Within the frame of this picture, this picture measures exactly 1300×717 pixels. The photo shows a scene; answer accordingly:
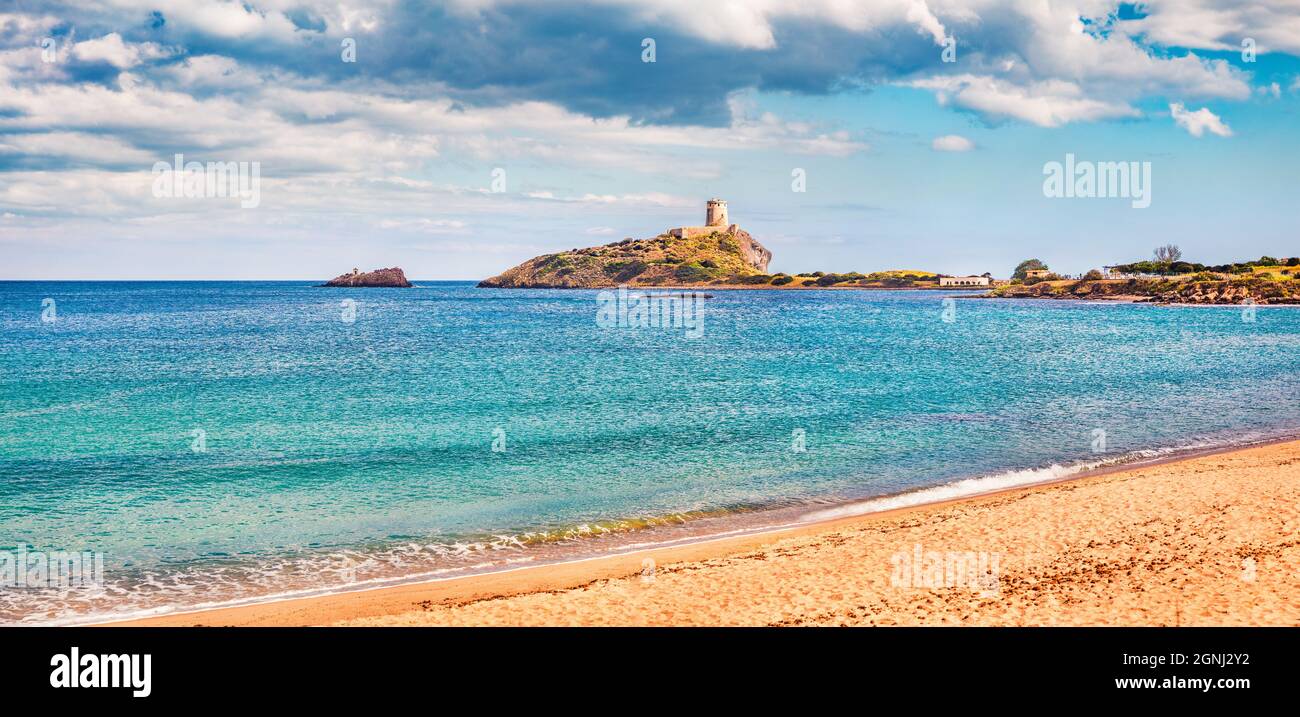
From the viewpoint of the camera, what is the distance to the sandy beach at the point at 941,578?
42.6 ft

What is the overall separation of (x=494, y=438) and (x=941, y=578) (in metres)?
21.6

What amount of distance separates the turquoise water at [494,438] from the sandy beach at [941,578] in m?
2.36

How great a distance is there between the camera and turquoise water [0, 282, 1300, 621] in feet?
66.5

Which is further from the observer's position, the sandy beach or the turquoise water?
the turquoise water

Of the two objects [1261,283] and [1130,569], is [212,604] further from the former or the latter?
[1261,283]

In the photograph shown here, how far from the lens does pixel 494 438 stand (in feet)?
109

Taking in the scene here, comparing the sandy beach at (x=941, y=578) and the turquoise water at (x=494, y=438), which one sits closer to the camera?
the sandy beach at (x=941, y=578)

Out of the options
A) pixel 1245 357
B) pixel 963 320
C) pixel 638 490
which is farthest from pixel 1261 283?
pixel 638 490

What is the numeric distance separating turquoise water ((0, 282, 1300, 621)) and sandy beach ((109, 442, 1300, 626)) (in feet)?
7.73

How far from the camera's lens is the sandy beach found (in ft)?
42.6

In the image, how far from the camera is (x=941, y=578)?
1476 cm

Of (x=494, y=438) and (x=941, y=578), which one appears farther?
(x=494, y=438)

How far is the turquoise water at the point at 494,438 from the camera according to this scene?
20.3m

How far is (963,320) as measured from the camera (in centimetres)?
12062
